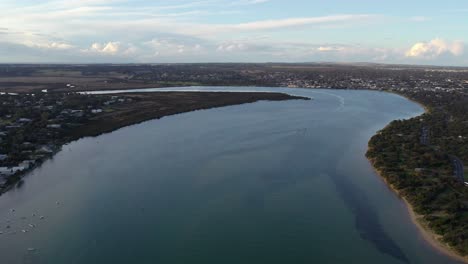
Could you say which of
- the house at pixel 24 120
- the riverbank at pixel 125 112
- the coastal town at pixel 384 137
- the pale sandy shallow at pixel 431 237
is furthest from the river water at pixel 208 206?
the house at pixel 24 120

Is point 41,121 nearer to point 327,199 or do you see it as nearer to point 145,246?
point 145,246

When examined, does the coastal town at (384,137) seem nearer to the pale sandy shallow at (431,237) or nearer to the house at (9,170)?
the house at (9,170)

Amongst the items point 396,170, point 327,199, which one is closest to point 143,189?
point 327,199

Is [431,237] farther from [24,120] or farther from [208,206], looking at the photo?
[24,120]

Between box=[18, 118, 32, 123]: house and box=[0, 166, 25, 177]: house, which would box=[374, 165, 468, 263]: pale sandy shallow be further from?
box=[18, 118, 32, 123]: house

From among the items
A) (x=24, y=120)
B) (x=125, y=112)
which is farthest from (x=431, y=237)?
(x=125, y=112)

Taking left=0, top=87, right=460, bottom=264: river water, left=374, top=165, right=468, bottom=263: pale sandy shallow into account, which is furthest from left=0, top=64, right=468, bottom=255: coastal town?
left=0, top=87, right=460, bottom=264: river water
